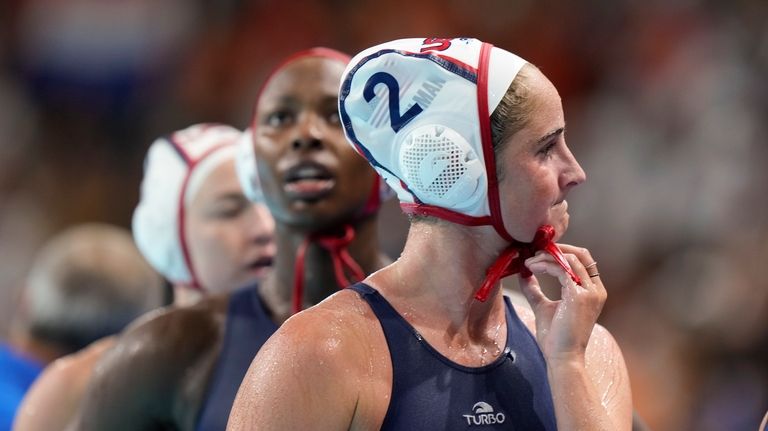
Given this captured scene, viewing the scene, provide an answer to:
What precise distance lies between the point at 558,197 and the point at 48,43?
25.1ft

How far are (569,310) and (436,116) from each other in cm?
49

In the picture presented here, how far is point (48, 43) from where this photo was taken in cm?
938

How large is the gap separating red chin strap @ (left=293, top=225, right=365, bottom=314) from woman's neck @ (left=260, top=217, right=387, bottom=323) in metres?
0.01

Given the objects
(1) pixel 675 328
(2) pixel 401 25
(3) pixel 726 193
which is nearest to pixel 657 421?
(1) pixel 675 328

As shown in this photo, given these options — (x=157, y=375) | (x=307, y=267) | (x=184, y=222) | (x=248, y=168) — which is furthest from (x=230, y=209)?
(x=157, y=375)

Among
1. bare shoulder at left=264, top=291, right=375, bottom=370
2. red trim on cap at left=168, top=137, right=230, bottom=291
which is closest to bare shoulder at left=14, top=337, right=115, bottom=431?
red trim on cap at left=168, top=137, right=230, bottom=291

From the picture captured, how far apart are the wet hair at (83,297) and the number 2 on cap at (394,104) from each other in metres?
2.84

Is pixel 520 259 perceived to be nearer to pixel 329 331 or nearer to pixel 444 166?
pixel 444 166

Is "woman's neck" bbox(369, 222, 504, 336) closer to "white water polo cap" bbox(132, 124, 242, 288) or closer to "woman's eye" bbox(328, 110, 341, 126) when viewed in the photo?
"woman's eye" bbox(328, 110, 341, 126)

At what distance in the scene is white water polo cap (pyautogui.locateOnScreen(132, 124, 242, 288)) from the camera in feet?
14.8

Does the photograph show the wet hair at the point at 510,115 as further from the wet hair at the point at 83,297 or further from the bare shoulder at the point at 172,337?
the wet hair at the point at 83,297

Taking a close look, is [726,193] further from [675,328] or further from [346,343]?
[346,343]

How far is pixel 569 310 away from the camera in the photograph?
97.0 inches

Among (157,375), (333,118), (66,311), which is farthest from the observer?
(66,311)
